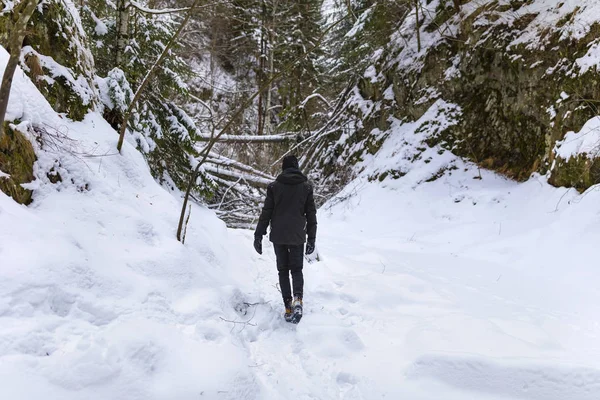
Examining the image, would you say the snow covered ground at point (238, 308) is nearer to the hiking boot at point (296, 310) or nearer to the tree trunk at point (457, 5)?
the hiking boot at point (296, 310)

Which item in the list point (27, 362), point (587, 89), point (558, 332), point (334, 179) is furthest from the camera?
point (334, 179)

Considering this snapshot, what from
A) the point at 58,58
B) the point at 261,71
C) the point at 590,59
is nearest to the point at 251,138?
the point at 58,58

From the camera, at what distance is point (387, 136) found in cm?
1086

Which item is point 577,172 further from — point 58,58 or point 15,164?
point 58,58

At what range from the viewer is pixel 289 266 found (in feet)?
12.9

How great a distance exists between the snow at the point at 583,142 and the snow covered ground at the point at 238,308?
67cm

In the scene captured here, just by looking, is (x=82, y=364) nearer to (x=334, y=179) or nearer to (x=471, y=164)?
(x=471, y=164)

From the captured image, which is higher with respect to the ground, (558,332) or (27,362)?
(27,362)

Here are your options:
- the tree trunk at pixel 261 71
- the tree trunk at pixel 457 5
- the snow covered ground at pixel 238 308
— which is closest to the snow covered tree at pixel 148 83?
the snow covered ground at pixel 238 308

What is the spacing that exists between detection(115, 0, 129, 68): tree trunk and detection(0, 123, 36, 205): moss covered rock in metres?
3.03

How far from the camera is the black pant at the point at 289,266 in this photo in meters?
3.85

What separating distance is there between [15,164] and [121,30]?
11.7 ft

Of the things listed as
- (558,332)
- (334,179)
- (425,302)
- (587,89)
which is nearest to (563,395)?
(558,332)

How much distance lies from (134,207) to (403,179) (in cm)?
705
